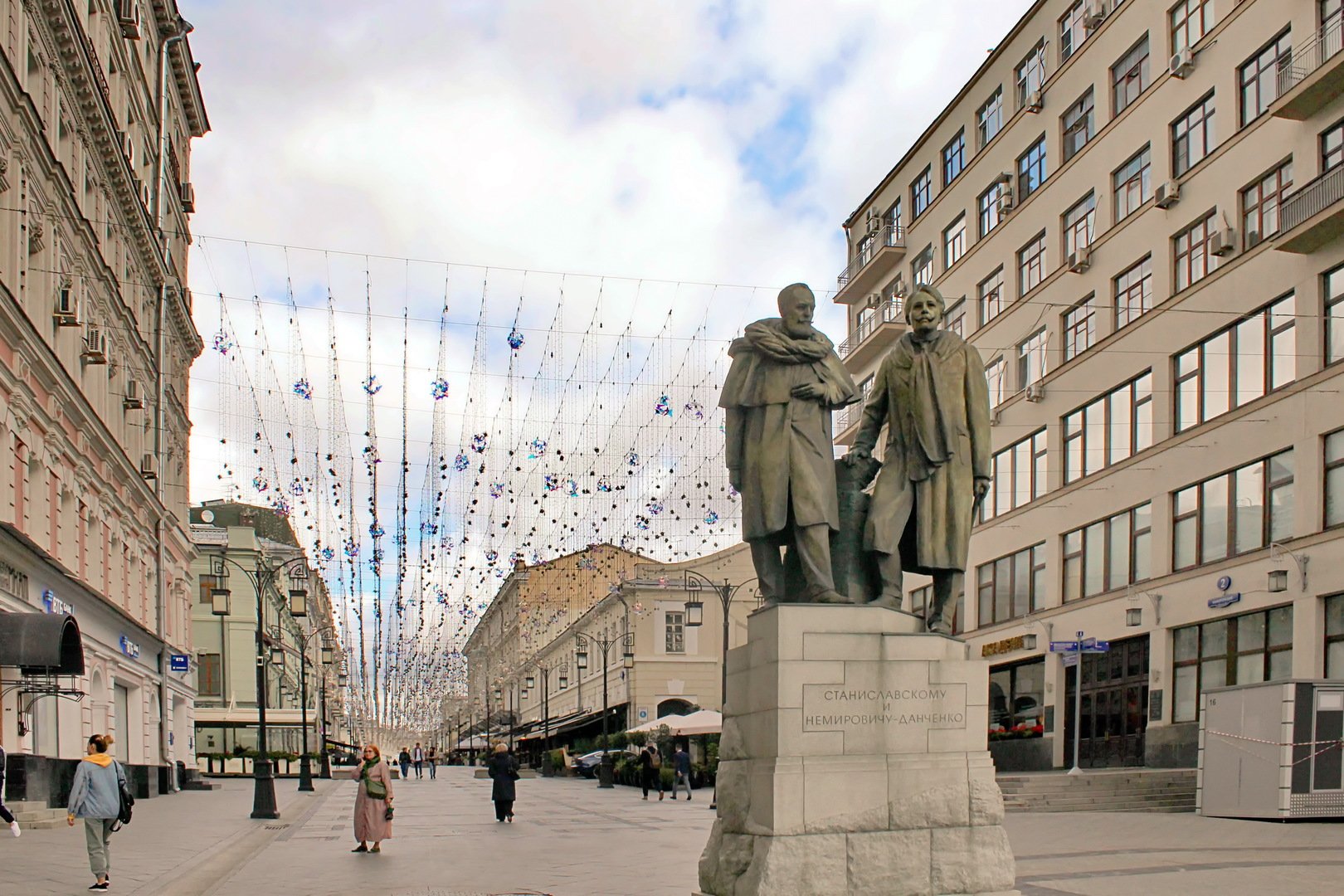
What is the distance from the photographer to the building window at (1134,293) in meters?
37.7

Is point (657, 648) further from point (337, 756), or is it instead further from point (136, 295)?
point (136, 295)

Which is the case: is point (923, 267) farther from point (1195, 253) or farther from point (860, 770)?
point (860, 770)

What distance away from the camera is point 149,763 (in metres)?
42.8

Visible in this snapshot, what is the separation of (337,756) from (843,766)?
339ft

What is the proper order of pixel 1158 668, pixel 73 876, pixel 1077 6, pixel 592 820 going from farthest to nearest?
pixel 1077 6
pixel 1158 668
pixel 592 820
pixel 73 876

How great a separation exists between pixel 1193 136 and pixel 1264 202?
148 inches

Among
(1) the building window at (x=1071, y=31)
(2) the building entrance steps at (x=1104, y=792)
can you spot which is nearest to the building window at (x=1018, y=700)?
(2) the building entrance steps at (x=1104, y=792)

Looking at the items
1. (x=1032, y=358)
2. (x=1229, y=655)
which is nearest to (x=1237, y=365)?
(x=1229, y=655)

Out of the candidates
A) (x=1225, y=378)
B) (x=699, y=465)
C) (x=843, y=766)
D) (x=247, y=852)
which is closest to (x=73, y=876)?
(x=247, y=852)

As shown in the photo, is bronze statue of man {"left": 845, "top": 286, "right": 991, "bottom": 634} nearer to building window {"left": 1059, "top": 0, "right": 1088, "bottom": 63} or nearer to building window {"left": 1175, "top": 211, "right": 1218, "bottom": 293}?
building window {"left": 1175, "top": 211, "right": 1218, "bottom": 293}

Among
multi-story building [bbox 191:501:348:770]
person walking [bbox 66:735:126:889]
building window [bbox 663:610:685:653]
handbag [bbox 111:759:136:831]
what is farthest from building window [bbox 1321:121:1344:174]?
building window [bbox 663:610:685:653]

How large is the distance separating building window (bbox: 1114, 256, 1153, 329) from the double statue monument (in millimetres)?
28833

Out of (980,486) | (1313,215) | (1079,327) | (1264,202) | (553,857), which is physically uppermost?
(1264,202)

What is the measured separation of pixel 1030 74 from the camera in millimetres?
45188
